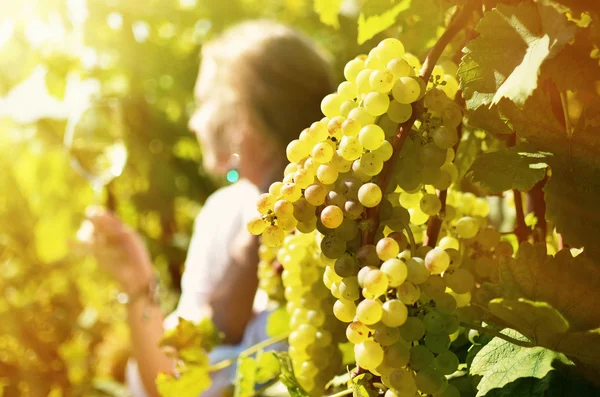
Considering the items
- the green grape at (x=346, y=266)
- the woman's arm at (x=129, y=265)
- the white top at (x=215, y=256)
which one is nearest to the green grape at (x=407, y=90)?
the green grape at (x=346, y=266)

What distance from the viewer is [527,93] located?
0.32 meters

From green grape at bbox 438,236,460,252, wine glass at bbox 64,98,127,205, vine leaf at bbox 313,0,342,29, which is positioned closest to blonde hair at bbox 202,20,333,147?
wine glass at bbox 64,98,127,205

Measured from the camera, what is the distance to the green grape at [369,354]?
13.9 inches

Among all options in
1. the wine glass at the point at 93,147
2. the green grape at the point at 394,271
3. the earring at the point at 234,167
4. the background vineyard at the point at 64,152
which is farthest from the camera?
the background vineyard at the point at 64,152

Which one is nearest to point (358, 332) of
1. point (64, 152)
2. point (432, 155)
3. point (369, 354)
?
point (369, 354)

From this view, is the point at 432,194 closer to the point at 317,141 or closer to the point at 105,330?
the point at 317,141

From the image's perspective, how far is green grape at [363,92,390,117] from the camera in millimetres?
375

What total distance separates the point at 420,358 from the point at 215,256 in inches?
50.9

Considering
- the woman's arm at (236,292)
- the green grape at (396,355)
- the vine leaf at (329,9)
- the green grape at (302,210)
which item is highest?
the vine leaf at (329,9)

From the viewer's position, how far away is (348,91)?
43 cm

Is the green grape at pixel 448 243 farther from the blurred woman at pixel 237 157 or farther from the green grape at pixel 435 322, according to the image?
the blurred woman at pixel 237 157

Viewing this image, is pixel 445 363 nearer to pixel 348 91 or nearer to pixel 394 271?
pixel 394 271

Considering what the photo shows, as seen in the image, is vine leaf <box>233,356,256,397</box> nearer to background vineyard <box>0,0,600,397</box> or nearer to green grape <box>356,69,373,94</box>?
green grape <box>356,69,373,94</box>

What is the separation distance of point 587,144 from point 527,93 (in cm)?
8
